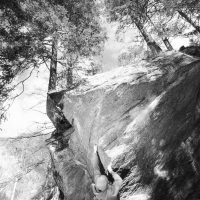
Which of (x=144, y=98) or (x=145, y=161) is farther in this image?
(x=144, y=98)

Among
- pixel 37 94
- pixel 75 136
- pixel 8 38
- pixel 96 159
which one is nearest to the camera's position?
pixel 96 159

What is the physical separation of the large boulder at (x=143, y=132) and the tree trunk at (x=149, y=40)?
16.0 ft

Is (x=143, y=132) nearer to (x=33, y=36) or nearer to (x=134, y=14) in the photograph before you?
(x=33, y=36)

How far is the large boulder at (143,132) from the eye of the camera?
5215 millimetres

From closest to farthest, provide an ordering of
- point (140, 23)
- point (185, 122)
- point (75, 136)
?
point (185, 122) → point (75, 136) → point (140, 23)

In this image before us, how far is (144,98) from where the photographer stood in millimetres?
5934

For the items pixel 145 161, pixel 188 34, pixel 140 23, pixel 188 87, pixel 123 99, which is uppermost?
pixel 140 23

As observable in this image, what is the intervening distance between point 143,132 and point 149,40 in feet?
26.8

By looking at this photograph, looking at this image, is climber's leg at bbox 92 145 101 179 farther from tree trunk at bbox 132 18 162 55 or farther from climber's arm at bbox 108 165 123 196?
tree trunk at bbox 132 18 162 55

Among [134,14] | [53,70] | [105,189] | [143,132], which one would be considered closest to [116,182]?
[105,189]

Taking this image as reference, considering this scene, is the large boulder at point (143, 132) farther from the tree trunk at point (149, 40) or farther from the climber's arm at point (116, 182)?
the tree trunk at point (149, 40)

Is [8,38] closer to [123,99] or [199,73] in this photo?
[123,99]

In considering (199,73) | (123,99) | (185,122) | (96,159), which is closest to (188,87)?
(199,73)

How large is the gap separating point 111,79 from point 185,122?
2851mm
